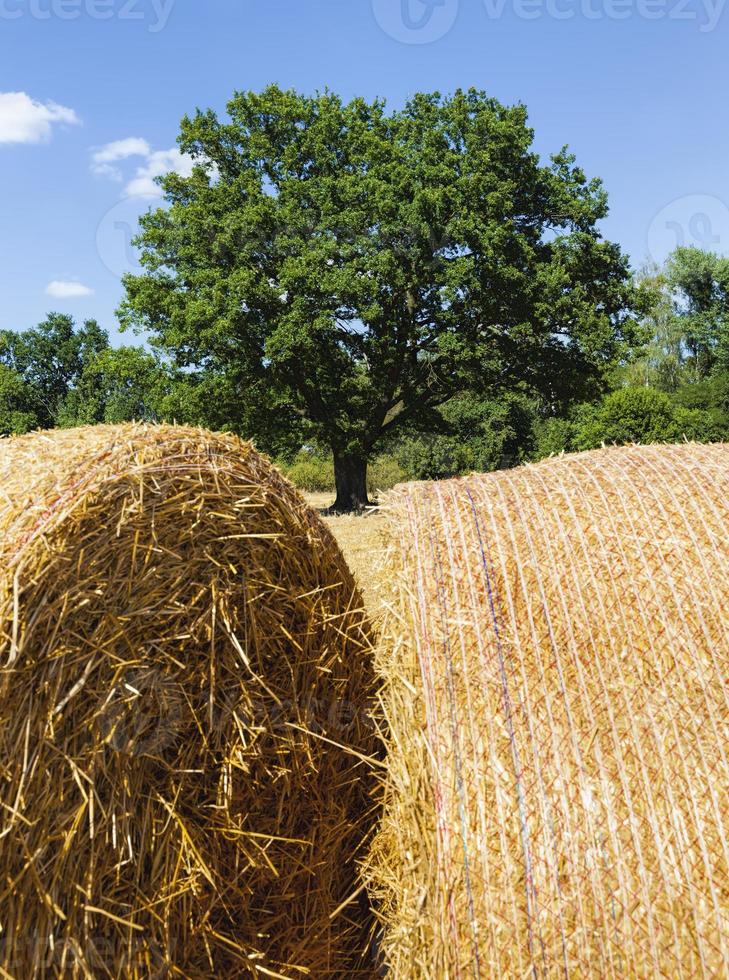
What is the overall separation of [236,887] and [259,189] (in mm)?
21227

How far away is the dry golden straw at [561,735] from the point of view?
2273mm

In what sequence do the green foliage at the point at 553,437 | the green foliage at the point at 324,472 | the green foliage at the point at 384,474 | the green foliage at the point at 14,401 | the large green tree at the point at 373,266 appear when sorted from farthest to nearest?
the green foliage at the point at 14,401 < the green foliage at the point at 324,472 < the green foliage at the point at 384,474 < the green foliage at the point at 553,437 < the large green tree at the point at 373,266

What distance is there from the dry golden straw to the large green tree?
17114 mm

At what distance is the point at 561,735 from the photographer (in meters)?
2.47

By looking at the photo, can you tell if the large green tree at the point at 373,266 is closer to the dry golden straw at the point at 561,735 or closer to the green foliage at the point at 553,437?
the green foliage at the point at 553,437

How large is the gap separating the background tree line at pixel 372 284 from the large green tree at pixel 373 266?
58 mm

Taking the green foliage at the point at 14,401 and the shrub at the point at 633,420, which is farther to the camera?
the green foliage at the point at 14,401

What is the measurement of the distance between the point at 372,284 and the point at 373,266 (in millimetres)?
540

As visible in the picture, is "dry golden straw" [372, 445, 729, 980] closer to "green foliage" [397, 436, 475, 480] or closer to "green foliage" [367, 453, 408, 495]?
"green foliage" [397, 436, 475, 480]

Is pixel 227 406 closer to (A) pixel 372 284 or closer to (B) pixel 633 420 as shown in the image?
(A) pixel 372 284

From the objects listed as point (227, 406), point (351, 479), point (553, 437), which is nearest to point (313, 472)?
point (553, 437)

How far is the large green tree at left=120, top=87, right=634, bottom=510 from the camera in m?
19.9

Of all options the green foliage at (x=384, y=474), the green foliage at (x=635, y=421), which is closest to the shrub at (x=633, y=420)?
the green foliage at (x=635, y=421)

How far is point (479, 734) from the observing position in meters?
2.50
